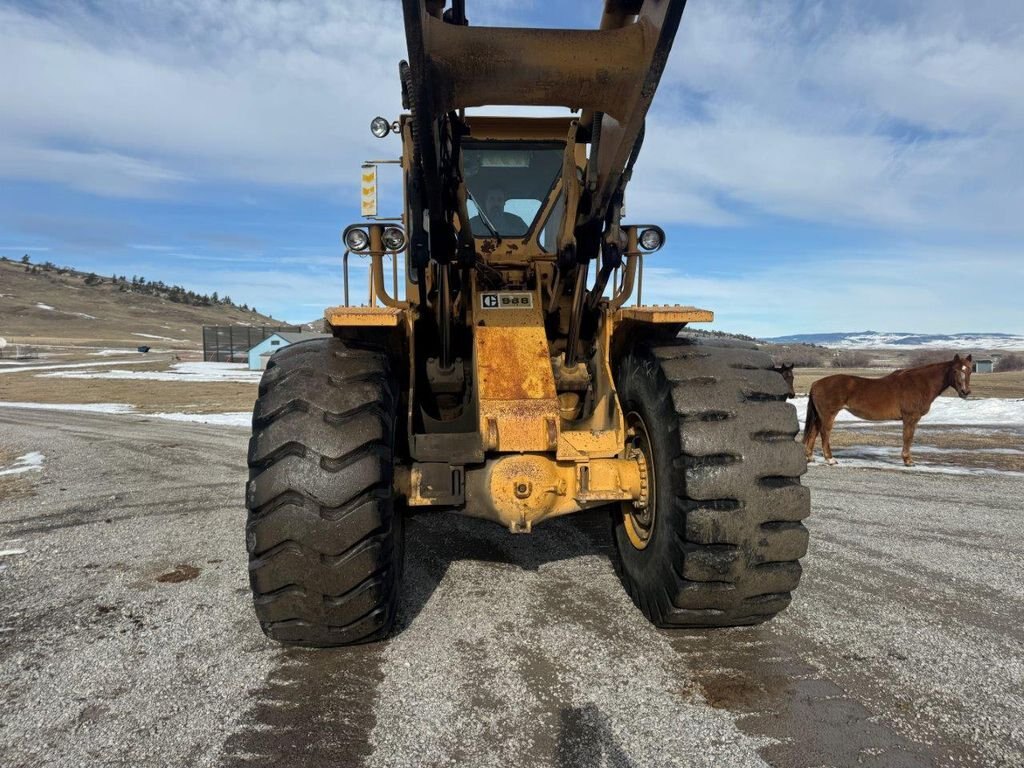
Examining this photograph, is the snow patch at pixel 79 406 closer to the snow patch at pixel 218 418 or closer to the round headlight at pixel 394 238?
the snow patch at pixel 218 418

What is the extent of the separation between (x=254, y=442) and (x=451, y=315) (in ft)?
5.28

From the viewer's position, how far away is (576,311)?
14.1 ft

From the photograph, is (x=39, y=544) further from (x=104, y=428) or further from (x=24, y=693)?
(x=104, y=428)

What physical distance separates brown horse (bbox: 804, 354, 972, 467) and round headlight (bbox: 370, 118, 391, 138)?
919 cm

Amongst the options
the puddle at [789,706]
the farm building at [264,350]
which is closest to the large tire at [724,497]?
the puddle at [789,706]

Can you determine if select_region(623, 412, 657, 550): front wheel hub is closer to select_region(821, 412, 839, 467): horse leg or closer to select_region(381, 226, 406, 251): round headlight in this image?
select_region(381, 226, 406, 251): round headlight

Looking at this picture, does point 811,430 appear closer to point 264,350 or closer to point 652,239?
point 652,239

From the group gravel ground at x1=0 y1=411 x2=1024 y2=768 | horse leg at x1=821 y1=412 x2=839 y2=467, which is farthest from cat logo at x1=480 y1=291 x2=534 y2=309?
horse leg at x1=821 y1=412 x2=839 y2=467

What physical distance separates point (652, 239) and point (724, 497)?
6.13 feet

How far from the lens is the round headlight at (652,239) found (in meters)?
4.39

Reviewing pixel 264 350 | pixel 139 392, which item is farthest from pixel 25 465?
pixel 264 350

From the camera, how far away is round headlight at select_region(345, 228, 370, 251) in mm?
4152

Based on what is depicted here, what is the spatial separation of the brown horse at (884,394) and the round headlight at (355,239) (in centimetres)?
908

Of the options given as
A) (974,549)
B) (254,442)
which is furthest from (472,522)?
(974,549)
